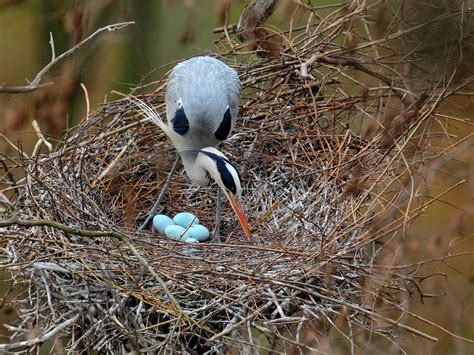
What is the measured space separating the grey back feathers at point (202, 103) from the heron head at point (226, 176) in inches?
6.2

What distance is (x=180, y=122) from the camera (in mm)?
3791

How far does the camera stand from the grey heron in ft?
12.4

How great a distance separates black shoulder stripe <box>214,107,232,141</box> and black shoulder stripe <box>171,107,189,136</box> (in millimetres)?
127

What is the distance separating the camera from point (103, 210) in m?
3.77

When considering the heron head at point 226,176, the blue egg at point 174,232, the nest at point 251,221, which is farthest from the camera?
the blue egg at point 174,232

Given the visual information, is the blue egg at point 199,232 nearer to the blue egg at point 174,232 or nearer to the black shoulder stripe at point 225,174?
the blue egg at point 174,232

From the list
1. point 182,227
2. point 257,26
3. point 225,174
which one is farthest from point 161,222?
point 257,26

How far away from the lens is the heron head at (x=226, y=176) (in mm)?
3510

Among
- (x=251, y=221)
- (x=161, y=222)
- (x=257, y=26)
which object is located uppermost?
(x=257, y=26)

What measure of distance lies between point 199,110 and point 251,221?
1.68 feet

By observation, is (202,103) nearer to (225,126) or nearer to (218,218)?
(225,126)

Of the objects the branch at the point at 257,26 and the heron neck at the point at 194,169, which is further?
the branch at the point at 257,26

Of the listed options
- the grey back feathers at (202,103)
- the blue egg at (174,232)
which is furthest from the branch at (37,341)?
the grey back feathers at (202,103)

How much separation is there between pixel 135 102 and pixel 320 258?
126 cm
